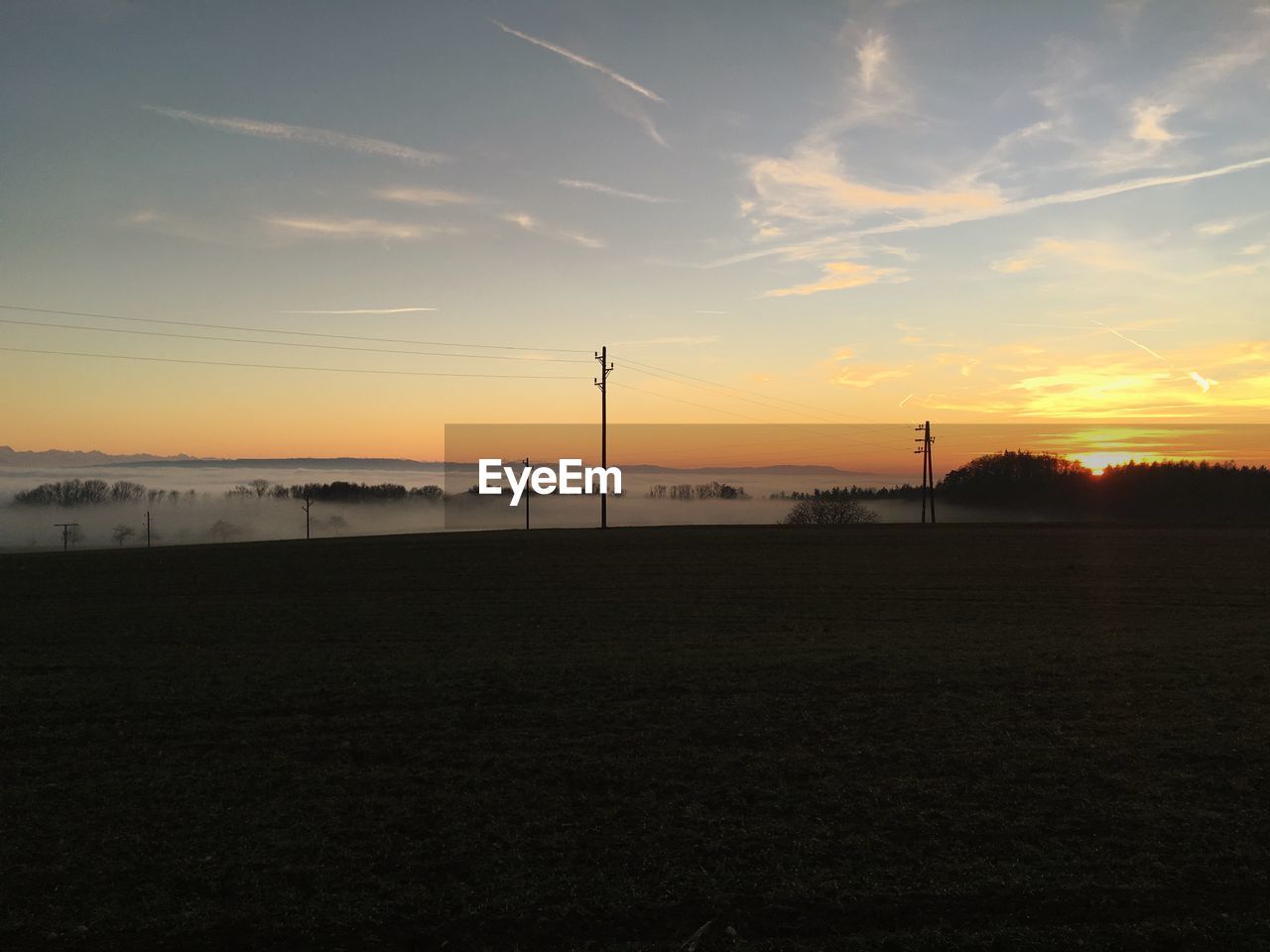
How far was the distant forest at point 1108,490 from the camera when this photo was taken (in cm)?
10588

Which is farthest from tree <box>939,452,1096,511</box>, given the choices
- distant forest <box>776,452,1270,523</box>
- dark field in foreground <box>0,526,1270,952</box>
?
dark field in foreground <box>0,526,1270,952</box>

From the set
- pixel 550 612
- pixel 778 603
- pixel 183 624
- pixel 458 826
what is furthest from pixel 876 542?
pixel 458 826

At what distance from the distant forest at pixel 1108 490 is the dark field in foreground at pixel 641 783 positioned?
97.8 m

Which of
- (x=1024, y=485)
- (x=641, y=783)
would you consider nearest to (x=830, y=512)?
(x=1024, y=485)

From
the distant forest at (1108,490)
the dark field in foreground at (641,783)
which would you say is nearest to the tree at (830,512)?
the distant forest at (1108,490)

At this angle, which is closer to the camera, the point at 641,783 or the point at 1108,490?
the point at 641,783

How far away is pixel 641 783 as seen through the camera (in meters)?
8.38

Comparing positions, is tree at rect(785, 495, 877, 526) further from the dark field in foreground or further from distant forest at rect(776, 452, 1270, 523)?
the dark field in foreground

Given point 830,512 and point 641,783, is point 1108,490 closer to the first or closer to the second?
point 830,512

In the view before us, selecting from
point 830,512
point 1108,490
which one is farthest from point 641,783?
point 1108,490

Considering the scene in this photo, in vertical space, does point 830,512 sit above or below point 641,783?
below

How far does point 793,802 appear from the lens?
7.82 meters

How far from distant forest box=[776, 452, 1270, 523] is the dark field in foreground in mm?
97803

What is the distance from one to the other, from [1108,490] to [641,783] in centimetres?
12504
